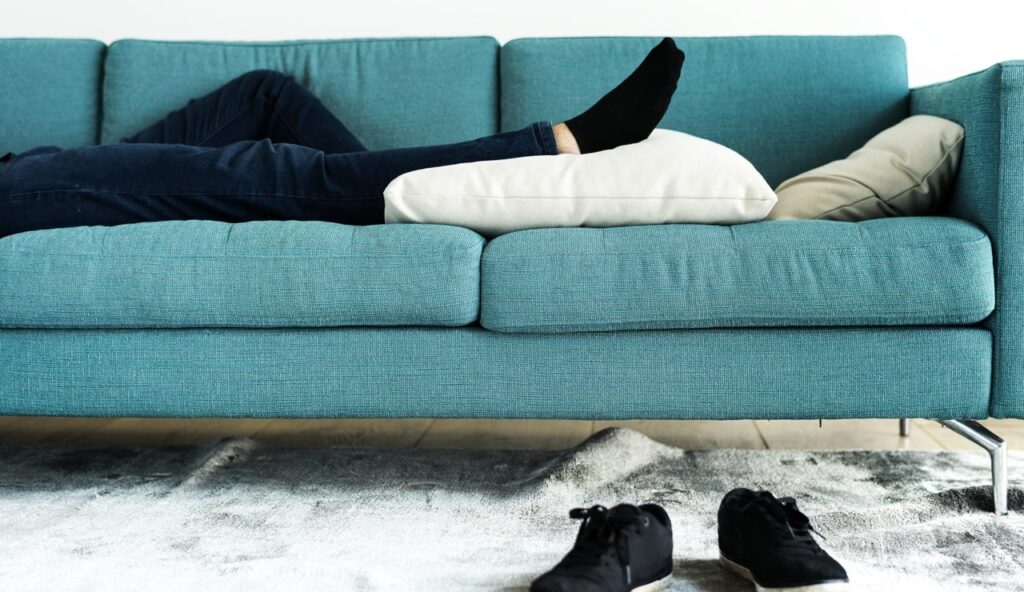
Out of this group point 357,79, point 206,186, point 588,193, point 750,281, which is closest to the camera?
point 750,281

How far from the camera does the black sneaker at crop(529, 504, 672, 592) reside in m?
1.06

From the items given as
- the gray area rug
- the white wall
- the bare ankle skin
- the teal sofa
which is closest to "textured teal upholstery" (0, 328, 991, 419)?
the teal sofa

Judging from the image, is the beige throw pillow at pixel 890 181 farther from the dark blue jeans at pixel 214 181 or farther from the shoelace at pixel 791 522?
the shoelace at pixel 791 522

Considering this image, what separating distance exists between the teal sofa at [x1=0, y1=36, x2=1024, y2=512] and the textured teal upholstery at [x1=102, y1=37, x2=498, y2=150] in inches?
28.9

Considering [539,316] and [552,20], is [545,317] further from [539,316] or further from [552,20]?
[552,20]

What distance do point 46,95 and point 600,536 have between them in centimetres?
186

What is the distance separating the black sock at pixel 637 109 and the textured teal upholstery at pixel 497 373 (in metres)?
0.47

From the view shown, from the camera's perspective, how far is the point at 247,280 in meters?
1.48

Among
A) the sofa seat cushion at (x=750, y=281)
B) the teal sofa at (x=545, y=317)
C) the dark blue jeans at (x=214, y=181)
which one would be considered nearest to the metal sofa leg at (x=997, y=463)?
the teal sofa at (x=545, y=317)

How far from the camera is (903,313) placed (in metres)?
1.43

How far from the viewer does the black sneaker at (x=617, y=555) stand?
3.48 feet

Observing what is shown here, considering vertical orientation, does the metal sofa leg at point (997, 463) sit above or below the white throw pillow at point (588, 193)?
below

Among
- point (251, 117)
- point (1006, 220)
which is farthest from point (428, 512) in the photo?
point (251, 117)

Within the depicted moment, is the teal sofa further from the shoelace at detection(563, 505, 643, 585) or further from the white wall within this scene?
the white wall
